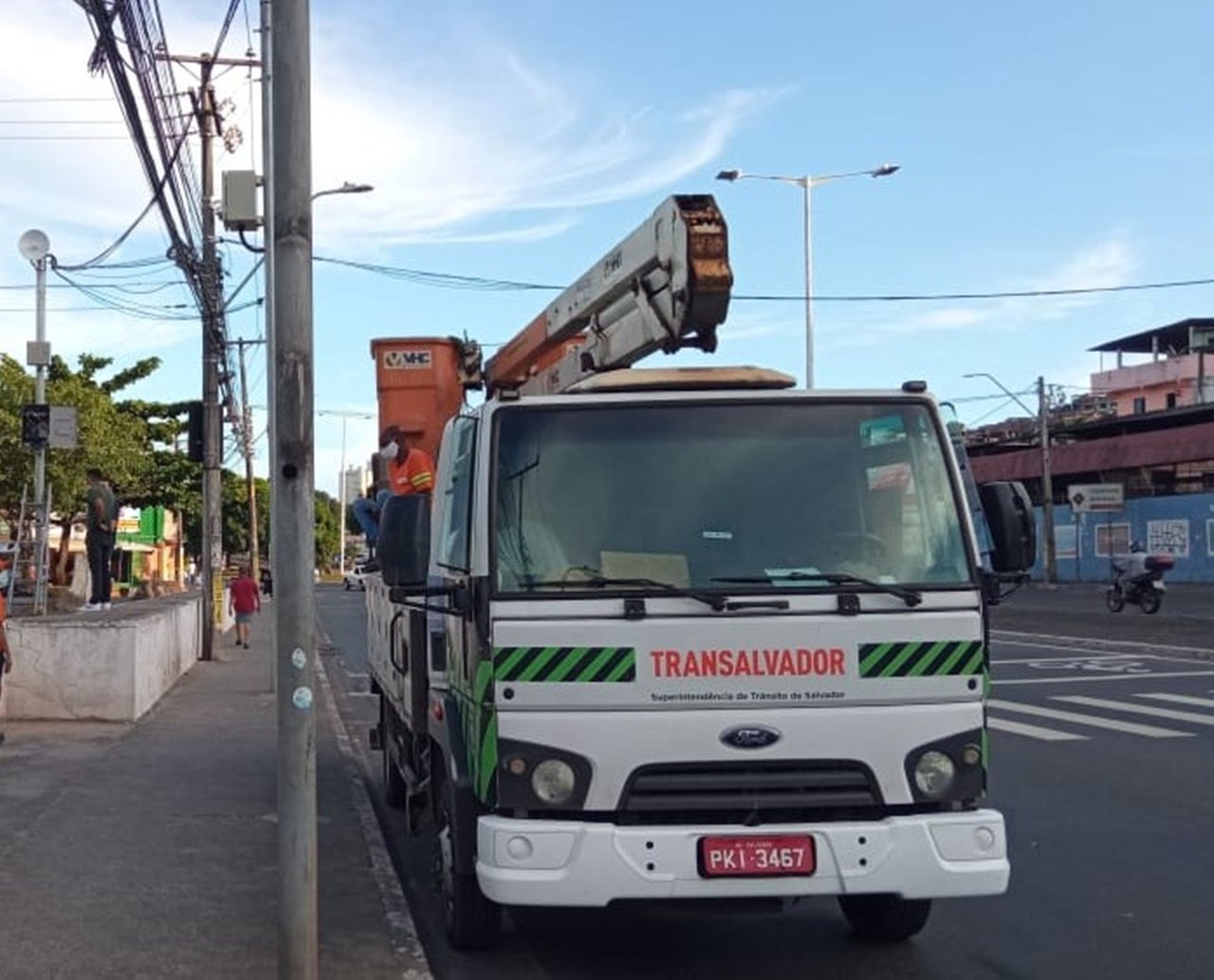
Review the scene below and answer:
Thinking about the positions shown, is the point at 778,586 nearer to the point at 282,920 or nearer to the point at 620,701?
the point at 620,701

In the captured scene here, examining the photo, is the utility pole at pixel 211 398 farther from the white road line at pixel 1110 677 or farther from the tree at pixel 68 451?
the white road line at pixel 1110 677

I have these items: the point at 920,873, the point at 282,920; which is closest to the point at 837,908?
the point at 920,873

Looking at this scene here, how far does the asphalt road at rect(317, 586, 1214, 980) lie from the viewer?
611 centimetres

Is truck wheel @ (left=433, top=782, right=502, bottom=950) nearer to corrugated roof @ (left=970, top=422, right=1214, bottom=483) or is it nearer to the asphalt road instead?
the asphalt road

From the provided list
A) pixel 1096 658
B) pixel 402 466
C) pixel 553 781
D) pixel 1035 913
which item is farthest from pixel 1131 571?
pixel 553 781

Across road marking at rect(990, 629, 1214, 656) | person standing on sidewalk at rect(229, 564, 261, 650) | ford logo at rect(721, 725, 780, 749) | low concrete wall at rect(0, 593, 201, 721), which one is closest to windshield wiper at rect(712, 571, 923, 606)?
ford logo at rect(721, 725, 780, 749)

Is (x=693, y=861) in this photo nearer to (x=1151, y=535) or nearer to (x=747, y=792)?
(x=747, y=792)

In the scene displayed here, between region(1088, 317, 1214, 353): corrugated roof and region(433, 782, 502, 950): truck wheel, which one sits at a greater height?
region(1088, 317, 1214, 353): corrugated roof

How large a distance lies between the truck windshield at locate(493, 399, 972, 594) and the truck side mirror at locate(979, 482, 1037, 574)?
305 millimetres

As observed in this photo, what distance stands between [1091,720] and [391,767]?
7.52 metres

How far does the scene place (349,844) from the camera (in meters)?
8.30

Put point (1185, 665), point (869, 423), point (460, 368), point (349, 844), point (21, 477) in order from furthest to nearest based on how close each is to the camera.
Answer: point (21, 477)
point (1185, 665)
point (460, 368)
point (349, 844)
point (869, 423)

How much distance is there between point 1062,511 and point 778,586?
5321cm

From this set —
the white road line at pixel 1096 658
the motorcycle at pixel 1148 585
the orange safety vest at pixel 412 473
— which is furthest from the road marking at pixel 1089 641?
the orange safety vest at pixel 412 473
